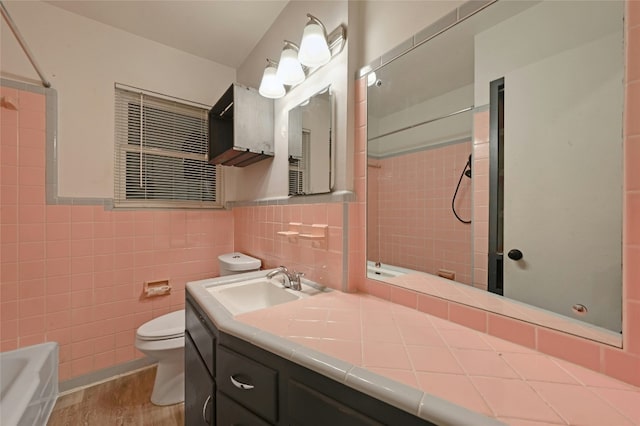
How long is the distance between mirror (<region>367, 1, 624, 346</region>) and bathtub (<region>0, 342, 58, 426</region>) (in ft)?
5.64

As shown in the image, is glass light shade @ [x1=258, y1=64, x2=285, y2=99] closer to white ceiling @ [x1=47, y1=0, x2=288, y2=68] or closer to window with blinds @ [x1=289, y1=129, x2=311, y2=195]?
window with blinds @ [x1=289, y1=129, x2=311, y2=195]

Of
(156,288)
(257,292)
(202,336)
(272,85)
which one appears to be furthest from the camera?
(156,288)

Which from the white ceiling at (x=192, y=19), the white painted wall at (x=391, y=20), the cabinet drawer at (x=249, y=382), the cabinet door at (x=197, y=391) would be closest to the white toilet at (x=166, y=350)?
the cabinet door at (x=197, y=391)

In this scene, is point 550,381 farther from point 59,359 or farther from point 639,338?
point 59,359

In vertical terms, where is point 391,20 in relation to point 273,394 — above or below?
above

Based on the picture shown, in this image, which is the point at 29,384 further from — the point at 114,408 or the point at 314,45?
the point at 314,45

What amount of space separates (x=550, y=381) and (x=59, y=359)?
247cm

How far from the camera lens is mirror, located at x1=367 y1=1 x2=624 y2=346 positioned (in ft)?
2.02

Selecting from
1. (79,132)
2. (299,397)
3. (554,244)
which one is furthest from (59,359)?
(554,244)

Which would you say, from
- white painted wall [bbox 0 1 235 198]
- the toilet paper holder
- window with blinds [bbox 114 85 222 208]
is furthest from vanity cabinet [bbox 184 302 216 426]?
white painted wall [bbox 0 1 235 198]

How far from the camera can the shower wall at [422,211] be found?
0.90 metres

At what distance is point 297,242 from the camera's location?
1411 millimetres

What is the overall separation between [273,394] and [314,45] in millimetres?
1370

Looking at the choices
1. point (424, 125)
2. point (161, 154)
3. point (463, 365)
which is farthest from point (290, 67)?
point (463, 365)
